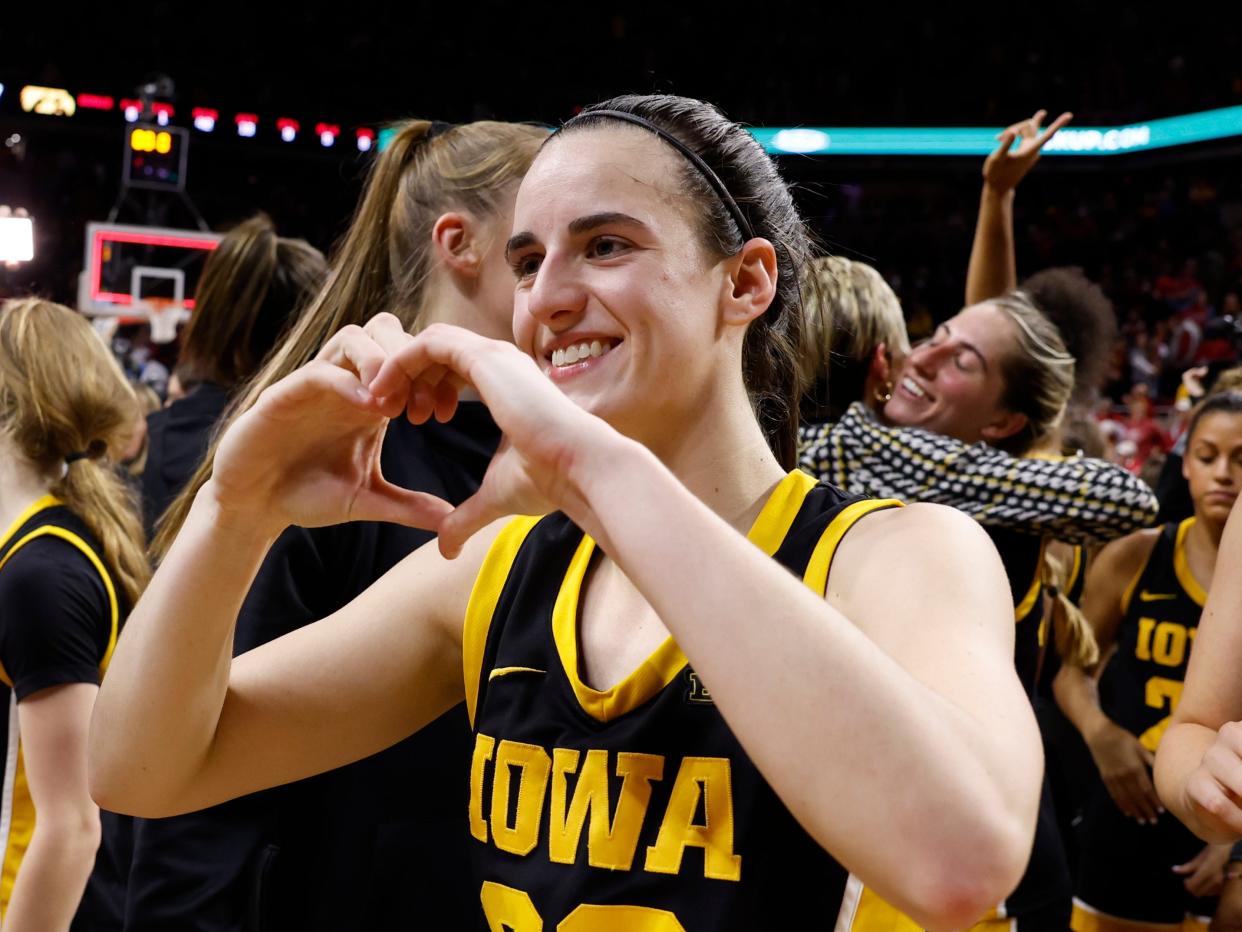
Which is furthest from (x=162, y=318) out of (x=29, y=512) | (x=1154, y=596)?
(x=1154, y=596)

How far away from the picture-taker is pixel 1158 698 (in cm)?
392

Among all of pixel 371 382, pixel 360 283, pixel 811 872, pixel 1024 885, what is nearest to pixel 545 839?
pixel 811 872

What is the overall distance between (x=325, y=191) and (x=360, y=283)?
54.5 feet

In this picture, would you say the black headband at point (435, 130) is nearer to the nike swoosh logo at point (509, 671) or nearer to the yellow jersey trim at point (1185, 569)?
the nike swoosh logo at point (509, 671)

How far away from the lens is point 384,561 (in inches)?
83.9

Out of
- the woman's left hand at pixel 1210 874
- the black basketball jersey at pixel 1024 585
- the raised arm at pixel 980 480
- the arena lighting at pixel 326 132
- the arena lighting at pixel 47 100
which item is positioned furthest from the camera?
the arena lighting at pixel 326 132

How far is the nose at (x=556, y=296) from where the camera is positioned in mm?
1544

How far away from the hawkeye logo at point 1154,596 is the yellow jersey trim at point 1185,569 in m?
0.04

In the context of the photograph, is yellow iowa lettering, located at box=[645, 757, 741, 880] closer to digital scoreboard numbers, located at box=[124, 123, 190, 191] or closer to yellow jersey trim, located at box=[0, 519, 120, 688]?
yellow jersey trim, located at box=[0, 519, 120, 688]

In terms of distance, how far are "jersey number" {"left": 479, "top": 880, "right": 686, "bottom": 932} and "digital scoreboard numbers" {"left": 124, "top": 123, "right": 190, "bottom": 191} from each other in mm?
10691

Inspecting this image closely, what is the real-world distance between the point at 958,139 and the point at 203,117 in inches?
383

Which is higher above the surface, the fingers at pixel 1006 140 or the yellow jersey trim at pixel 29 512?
the fingers at pixel 1006 140

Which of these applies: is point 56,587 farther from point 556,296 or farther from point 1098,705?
point 1098,705

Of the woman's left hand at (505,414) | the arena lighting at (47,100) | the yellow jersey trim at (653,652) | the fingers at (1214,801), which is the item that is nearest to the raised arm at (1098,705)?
the fingers at (1214,801)
